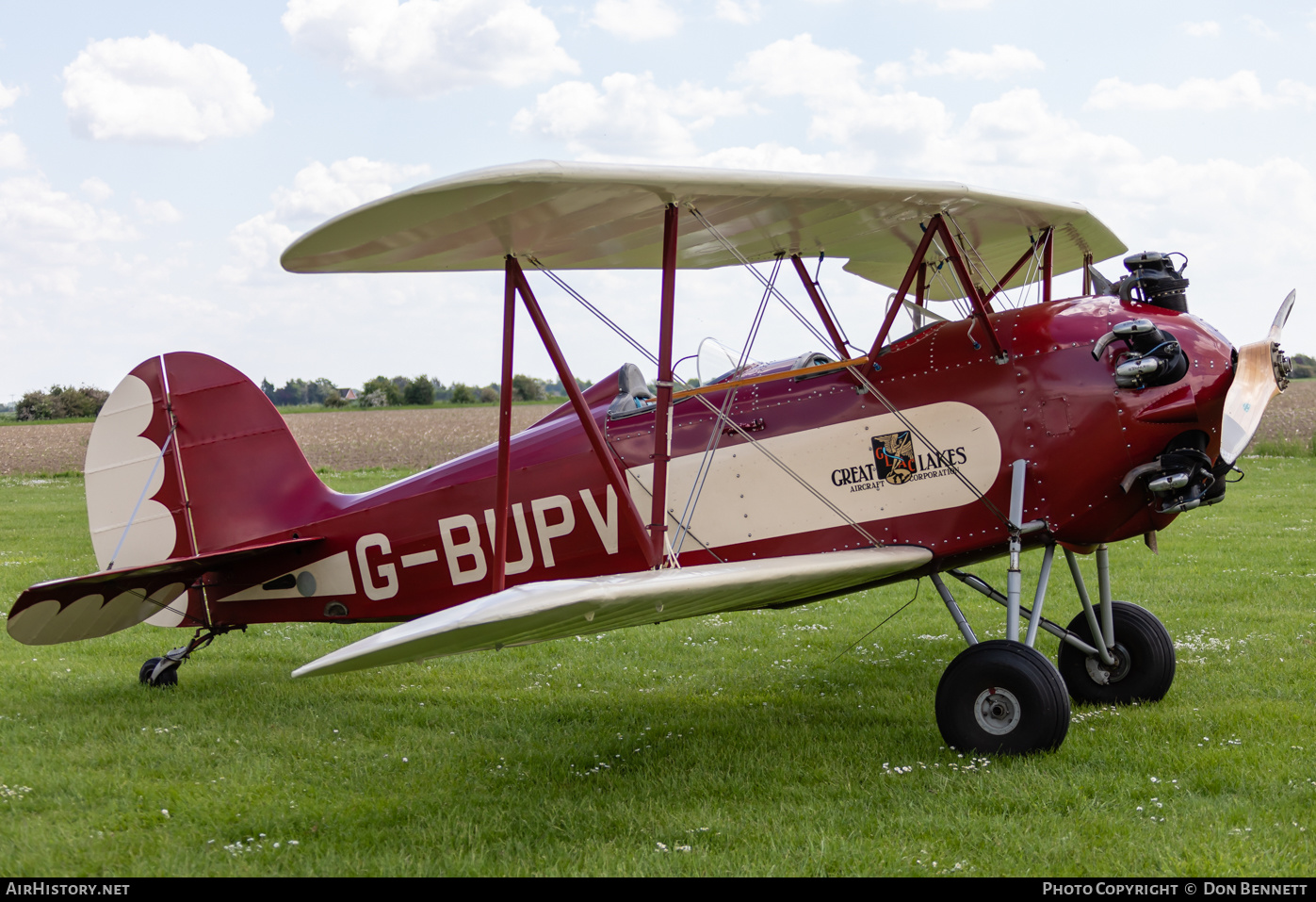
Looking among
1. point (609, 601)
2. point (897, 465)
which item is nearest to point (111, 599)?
point (609, 601)

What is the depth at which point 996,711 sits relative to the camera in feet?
15.9

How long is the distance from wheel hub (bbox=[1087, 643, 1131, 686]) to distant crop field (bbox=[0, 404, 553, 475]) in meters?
14.7

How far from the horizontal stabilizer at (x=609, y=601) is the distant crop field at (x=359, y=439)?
14563mm

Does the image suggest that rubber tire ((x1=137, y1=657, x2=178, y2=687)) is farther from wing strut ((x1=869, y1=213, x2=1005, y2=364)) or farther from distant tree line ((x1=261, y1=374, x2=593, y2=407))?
distant tree line ((x1=261, y1=374, x2=593, y2=407))

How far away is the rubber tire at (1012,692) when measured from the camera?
4699mm

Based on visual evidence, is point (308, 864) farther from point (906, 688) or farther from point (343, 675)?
point (906, 688)

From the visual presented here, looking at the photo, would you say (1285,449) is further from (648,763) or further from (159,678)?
(159,678)

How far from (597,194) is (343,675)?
4.18 metres

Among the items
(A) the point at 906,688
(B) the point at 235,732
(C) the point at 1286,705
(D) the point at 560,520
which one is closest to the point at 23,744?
(B) the point at 235,732

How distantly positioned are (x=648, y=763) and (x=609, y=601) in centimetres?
152

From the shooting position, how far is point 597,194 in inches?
185

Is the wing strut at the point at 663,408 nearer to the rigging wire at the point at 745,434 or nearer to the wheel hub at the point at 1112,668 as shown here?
the rigging wire at the point at 745,434

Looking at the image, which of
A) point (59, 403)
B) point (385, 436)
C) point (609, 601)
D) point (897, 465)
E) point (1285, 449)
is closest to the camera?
point (609, 601)

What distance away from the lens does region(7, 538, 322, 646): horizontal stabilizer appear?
5.23m
